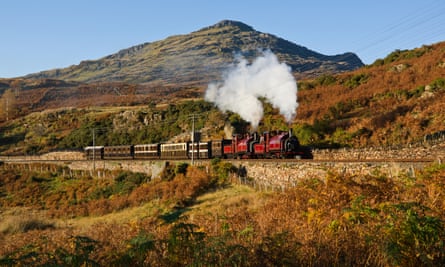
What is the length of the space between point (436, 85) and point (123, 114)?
62.1 m

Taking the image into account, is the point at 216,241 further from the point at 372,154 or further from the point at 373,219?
the point at 372,154

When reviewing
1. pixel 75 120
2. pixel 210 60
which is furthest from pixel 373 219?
pixel 210 60

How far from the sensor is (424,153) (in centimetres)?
2653

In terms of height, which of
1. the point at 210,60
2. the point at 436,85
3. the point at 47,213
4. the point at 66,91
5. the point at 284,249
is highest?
the point at 210,60

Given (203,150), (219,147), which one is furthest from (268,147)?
(203,150)

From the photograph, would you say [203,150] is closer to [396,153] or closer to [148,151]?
[148,151]

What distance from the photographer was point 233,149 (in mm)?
40062

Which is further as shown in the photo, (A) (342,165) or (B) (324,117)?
(B) (324,117)

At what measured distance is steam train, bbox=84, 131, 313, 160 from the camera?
33.3 metres

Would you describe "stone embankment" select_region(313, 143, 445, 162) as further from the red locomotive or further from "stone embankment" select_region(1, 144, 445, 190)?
the red locomotive

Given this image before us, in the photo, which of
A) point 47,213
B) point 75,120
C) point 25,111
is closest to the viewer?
point 47,213

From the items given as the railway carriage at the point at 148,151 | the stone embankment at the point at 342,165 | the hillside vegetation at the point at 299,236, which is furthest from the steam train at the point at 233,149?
the hillside vegetation at the point at 299,236

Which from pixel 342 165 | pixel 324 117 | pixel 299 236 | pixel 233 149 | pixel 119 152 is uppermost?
pixel 324 117

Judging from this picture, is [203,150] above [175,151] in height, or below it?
above
